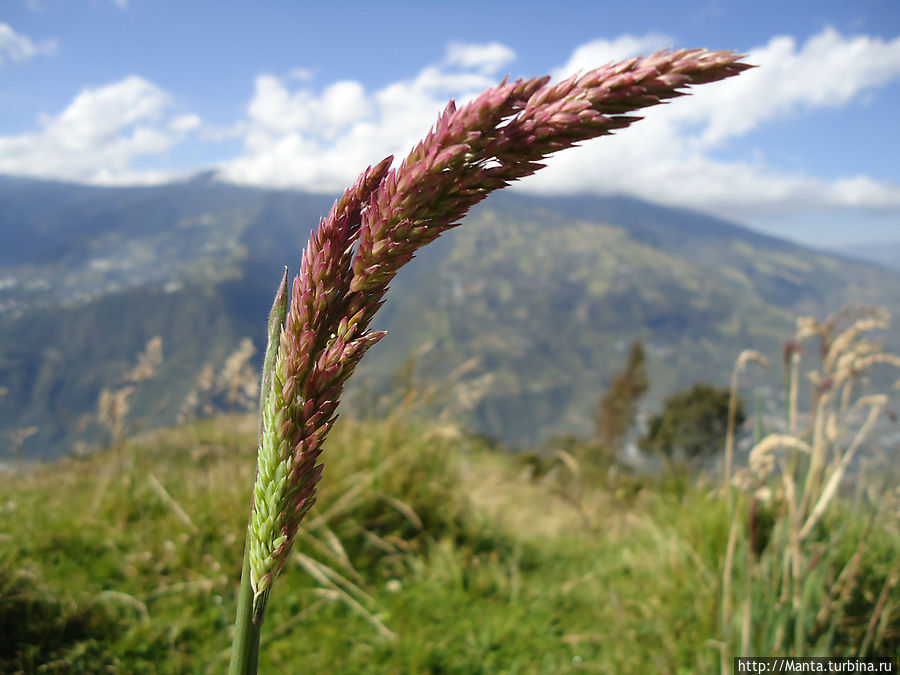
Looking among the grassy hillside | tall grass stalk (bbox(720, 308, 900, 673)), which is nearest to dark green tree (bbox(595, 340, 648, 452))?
the grassy hillside

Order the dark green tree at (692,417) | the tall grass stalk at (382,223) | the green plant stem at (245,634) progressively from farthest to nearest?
the dark green tree at (692,417)
the green plant stem at (245,634)
the tall grass stalk at (382,223)

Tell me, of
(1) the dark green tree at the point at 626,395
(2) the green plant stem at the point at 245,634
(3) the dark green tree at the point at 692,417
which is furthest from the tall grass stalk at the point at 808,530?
(1) the dark green tree at the point at 626,395

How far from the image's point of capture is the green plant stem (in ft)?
2.79

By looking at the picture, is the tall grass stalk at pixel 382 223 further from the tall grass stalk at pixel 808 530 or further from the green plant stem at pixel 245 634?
the tall grass stalk at pixel 808 530

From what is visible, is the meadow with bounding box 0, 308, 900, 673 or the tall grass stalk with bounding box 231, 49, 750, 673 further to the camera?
the meadow with bounding box 0, 308, 900, 673

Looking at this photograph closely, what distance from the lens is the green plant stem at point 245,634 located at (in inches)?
33.4

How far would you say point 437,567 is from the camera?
561 cm

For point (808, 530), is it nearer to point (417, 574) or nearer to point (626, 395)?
point (417, 574)

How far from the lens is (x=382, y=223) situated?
2.48 ft

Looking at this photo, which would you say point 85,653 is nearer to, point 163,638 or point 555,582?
point 163,638

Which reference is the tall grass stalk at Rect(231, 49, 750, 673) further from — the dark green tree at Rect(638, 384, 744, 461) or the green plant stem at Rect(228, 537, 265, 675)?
the dark green tree at Rect(638, 384, 744, 461)

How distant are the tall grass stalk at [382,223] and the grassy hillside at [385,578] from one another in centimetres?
392

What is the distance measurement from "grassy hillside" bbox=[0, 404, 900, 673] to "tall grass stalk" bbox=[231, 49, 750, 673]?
12.9 ft

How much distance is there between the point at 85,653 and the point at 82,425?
3.47m
